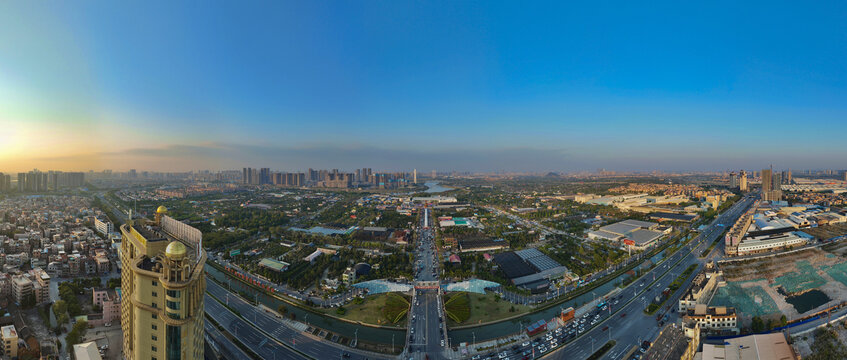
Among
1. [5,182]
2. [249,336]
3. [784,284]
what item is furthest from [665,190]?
[5,182]

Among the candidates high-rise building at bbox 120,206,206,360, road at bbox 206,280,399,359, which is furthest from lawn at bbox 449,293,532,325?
high-rise building at bbox 120,206,206,360

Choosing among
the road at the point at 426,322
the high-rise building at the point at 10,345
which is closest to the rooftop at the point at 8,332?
the high-rise building at the point at 10,345

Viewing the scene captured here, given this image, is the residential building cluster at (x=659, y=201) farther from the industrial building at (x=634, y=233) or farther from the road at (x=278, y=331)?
the road at (x=278, y=331)

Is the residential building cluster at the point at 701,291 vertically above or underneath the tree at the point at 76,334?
above

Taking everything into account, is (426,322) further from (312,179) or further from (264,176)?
(312,179)

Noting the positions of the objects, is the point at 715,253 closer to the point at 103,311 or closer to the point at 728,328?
the point at 728,328

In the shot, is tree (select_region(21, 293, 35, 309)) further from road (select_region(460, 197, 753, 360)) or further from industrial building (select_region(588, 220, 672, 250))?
industrial building (select_region(588, 220, 672, 250))
